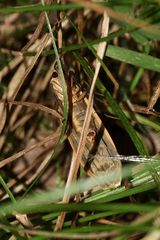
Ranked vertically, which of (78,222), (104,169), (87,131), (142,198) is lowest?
(142,198)

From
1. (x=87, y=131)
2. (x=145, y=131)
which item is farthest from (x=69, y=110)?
(x=145, y=131)

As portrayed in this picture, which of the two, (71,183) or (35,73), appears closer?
(71,183)

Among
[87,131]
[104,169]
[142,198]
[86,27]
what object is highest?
[86,27]

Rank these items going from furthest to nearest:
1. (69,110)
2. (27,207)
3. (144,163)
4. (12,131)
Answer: (12,131)
(69,110)
(144,163)
(27,207)

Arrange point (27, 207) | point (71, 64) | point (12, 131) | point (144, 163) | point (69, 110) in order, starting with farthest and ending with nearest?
point (12, 131) → point (71, 64) → point (69, 110) → point (144, 163) → point (27, 207)

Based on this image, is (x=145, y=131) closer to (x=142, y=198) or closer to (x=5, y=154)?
(x=142, y=198)

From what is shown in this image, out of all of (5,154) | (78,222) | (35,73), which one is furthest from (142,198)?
(35,73)

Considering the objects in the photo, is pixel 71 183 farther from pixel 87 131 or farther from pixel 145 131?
pixel 145 131

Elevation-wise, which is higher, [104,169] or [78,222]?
[104,169]

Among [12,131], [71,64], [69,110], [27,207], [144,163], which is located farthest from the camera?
[12,131]
